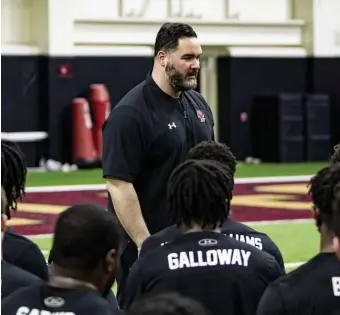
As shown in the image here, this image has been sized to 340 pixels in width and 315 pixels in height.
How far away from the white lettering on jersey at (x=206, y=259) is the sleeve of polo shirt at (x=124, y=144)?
162cm

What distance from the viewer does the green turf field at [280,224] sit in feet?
35.6

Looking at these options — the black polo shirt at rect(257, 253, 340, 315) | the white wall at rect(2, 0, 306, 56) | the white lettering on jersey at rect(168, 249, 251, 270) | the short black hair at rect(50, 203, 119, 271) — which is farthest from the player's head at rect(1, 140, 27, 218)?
the white wall at rect(2, 0, 306, 56)

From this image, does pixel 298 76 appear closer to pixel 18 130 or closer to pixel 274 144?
pixel 274 144

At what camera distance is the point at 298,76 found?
24.5 meters

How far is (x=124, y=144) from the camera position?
5613 mm

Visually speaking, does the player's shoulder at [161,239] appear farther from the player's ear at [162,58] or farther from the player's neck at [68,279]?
the player's ear at [162,58]

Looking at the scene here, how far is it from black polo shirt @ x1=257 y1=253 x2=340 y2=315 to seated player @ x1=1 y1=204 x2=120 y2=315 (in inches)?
21.3

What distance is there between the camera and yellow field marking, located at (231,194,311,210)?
48.1 feet

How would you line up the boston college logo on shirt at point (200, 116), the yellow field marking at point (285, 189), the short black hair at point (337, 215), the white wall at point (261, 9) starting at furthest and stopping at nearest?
1. the white wall at point (261, 9)
2. the yellow field marking at point (285, 189)
3. the boston college logo on shirt at point (200, 116)
4. the short black hair at point (337, 215)

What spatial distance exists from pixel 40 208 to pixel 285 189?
439cm

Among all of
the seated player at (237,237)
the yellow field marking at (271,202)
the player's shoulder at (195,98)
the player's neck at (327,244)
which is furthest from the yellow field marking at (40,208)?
the player's neck at (327,244)

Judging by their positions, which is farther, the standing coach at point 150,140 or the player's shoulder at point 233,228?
the standing coach at point 150,140

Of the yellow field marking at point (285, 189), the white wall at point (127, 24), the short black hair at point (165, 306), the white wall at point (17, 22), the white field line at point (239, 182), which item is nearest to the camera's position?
the short black hair at point (165, 306)

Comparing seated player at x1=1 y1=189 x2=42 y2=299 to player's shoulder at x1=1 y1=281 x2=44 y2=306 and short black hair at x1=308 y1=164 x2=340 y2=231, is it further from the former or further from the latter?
short black hair at x1=308 y1=164 x2=340 y2=231
